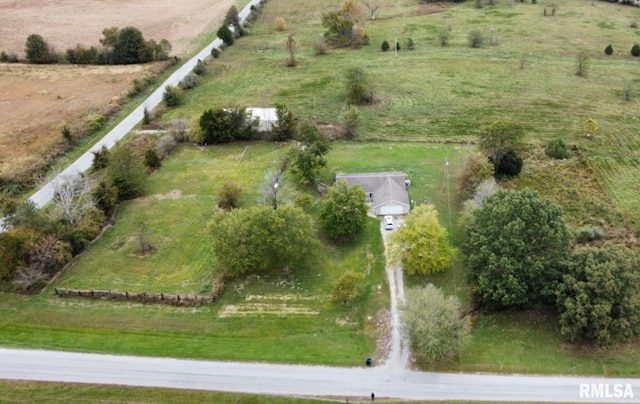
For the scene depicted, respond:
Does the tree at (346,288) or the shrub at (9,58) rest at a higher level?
the shrub at (9,58)

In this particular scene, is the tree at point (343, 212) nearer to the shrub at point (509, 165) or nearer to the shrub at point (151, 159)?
the shrub at point (509, 165)

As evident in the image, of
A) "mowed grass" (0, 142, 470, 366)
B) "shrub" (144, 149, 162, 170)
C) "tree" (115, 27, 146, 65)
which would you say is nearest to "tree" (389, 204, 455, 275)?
"mowed grass" (0, 142, 470, 366)

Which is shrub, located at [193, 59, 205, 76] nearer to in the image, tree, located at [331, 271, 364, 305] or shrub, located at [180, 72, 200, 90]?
shrub, located at [180, 72, 200, 90]

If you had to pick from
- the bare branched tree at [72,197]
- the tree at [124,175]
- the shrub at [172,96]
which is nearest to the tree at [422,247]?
the tree at [124,175]

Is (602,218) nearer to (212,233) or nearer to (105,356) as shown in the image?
(212,233)

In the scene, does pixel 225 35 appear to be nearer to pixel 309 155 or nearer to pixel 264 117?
pixel 264 117

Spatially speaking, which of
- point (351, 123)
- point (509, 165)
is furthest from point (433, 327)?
point (351, 123)
